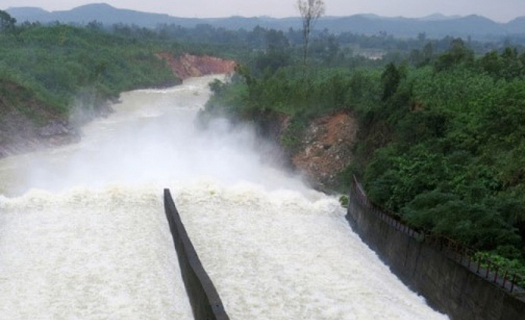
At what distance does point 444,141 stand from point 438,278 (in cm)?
771

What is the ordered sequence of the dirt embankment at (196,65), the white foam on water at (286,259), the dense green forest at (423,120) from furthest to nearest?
the dirt embankment at (196,65)
the dense green forest at (423,120)
the white foam on water at (286,259)

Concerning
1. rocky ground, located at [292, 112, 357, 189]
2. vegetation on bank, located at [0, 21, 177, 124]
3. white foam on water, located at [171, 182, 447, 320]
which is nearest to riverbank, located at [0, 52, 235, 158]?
vegetation on bank, located at [0, 21, 177, 124]

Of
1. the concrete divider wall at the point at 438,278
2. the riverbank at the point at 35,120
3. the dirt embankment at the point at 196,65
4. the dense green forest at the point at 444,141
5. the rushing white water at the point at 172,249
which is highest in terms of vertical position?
the dense green forest at the point at 444,141

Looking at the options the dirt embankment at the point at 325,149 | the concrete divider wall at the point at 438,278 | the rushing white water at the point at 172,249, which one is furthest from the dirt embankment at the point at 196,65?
the concrete divider wall at the point at 438,278

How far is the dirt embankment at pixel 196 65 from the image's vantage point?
275 ft

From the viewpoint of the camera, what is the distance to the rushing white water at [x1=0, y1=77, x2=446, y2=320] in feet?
42.0

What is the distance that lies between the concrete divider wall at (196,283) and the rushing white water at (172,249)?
432 millimetres

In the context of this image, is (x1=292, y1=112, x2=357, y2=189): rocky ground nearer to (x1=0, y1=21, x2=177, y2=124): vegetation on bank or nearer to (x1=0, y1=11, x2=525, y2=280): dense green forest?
(x1=0, y1=11, x2=525, y2=280): dense green forest

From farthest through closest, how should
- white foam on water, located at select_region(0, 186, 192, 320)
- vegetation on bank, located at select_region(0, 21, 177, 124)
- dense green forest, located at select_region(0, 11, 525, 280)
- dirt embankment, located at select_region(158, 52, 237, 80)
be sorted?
dirt embankment, located at select_region(158, 52, 237, 80) → vegetation on bank, located at select_region(0, 21, 177, 124) → dense green forest, located at select_region(0, 11, 525, 280) → white foam on water, located at select_region(0, 186, 192, 320)

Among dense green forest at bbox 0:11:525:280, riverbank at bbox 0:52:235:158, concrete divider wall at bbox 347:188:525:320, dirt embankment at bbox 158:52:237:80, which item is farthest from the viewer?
dirt embankment at bbox 158:52:237:80

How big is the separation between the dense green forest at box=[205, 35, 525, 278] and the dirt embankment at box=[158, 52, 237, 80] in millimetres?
52429

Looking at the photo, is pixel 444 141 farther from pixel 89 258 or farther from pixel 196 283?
pixel 89 258

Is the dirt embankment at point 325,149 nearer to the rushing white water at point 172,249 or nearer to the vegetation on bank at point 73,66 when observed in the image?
the rushing white water at point 172,249

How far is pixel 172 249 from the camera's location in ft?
53.8
